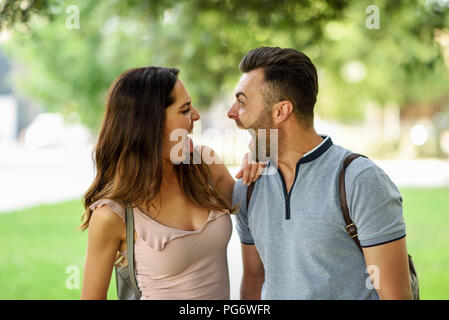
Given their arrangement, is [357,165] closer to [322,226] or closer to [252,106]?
[322,226]

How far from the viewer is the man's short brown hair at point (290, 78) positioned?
8.21ft

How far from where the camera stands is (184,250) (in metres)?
2.53

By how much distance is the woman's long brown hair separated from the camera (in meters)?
2.56

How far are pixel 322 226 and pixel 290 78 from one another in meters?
0.74

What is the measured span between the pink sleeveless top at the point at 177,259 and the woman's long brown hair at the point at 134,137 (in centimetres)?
15

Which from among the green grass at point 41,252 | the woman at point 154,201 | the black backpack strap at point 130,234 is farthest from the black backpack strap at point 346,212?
the green grass at point 41,252

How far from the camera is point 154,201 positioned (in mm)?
2666

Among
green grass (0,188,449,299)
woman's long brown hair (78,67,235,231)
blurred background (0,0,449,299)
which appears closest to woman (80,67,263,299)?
woman's long brown hair (78,67,235,231)

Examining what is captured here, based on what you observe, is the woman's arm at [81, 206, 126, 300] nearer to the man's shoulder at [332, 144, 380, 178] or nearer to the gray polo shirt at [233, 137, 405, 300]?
the gray polo shirt at [233, 137, 405, 300]

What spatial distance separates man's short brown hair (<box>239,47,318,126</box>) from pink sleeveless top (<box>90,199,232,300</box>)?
706 mm
